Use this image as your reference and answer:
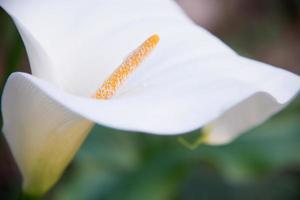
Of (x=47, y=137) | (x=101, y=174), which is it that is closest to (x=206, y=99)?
(x=47, y=137)

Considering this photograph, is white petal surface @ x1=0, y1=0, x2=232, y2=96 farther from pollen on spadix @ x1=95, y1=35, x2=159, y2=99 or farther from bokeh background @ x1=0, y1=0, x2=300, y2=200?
bokeh background @ x1=0, y1=0, x2=300, y2=200

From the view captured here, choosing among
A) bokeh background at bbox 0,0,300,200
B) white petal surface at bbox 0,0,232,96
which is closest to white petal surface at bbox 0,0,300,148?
white petal surface at bbox 0,0,232,96

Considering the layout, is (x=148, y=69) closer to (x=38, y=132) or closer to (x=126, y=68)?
(x=126, y=68)

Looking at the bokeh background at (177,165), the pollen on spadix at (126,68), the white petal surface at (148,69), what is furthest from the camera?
the bokeh background at (177,165)

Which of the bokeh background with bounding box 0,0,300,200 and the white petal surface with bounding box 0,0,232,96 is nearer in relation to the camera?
the white petal surface with bounding box 0,0,232,96

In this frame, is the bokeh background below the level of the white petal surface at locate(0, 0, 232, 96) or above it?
below

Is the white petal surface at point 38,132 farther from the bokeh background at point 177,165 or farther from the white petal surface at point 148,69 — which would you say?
the bokeh background at point 177,165

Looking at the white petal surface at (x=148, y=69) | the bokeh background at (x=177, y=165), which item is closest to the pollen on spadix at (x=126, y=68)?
the white petal surface at (x=148, y=69)

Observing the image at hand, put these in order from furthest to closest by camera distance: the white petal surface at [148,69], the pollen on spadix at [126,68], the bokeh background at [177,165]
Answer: the bokeh background at [177,165], the pollen on spadix at [126,68], the white petal surface at [148,69]
